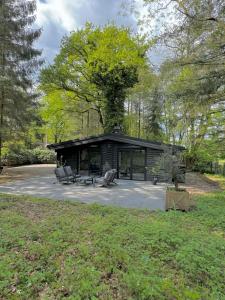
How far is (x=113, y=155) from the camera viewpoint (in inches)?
551

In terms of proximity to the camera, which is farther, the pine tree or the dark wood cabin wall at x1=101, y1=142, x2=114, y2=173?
the dark wood cabin wall at x1=101, y1=142, x2=114, y2=173

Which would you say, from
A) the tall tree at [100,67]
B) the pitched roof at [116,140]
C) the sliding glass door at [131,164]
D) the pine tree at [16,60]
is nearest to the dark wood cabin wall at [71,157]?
the pitched roof at [116,140]

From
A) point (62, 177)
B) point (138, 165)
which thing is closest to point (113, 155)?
point (138, 165)

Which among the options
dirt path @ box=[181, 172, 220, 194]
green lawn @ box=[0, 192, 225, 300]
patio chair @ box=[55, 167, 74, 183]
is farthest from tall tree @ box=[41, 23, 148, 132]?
green lawn @ box=[0, 192, 225, 300]

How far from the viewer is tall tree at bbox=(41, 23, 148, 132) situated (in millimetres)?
17266

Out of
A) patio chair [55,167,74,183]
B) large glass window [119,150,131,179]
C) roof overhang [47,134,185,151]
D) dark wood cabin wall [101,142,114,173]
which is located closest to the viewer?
patio chair [55,167,74,183]

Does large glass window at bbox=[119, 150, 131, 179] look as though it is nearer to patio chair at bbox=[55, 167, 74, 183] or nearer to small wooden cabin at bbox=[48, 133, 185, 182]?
small wooden cabin at bbox=[48, 133, 185, 182]

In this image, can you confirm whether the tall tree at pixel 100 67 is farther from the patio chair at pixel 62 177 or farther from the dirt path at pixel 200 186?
the dirt path at pixel 200 186

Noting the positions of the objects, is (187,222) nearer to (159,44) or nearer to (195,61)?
(195,61)

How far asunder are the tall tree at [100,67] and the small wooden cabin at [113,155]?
13.7 feet

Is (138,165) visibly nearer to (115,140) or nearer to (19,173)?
(115,140)

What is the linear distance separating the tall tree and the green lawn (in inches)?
541

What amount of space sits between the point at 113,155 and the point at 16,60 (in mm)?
8708

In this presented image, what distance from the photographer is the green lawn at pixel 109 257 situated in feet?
9.02
